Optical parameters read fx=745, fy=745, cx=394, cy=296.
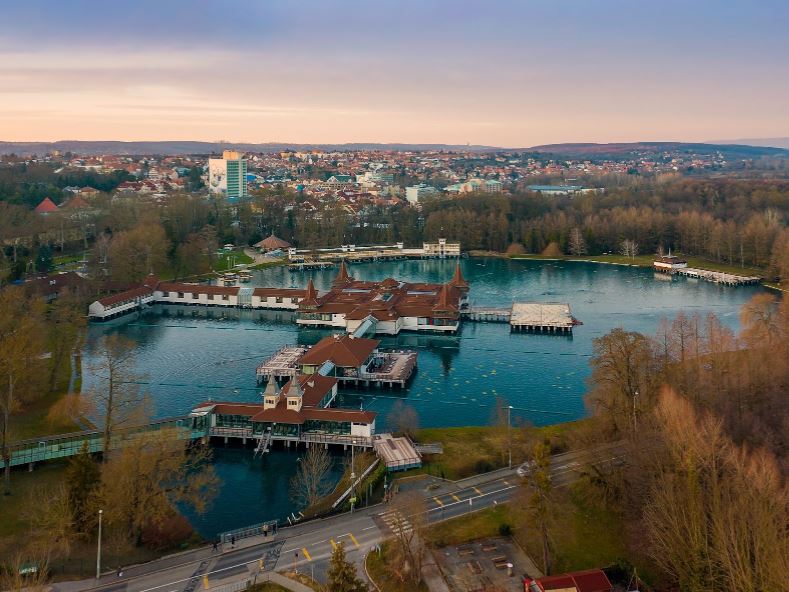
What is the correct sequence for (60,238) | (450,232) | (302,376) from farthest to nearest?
(450,232), (60,238), (302,376)

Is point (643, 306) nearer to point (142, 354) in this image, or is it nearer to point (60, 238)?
point (142, 354)

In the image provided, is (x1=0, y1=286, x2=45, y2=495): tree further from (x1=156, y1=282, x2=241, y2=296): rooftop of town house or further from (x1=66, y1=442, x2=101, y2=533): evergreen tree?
(x1=156, y1=282, x2=241, y2=296): rooftop of town house

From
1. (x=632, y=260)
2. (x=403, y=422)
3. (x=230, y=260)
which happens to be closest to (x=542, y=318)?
(x=403, y=422)

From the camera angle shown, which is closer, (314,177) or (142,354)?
(142,354)

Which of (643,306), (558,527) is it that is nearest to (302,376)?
(558,527)

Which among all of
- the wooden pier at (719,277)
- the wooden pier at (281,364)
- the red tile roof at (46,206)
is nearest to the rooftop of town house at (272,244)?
the red tile roof at (46,206)

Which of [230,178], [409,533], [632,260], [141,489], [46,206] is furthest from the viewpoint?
[230,178]

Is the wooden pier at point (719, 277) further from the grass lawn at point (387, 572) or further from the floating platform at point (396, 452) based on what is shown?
the grass lawn at point (387, 572)

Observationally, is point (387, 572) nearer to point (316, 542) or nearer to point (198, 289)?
point (316, 542)
